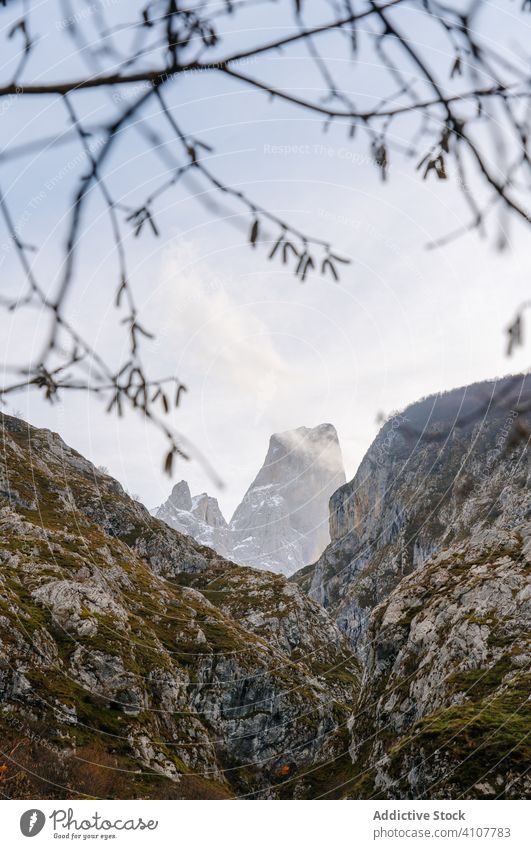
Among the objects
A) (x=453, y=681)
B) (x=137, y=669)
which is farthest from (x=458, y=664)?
(x=137, y=669)

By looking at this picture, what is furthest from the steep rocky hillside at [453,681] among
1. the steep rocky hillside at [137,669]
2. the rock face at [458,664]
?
the steep rocky hillside at [137,669]

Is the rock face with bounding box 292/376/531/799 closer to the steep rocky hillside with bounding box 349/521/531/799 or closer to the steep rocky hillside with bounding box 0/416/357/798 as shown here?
the steep rocky hillside with bounding box 349/521/531/799

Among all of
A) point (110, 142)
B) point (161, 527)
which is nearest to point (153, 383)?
point (110, 142)

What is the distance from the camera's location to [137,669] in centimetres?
3120

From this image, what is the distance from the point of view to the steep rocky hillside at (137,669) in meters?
21.7

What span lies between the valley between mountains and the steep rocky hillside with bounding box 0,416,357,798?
5.7 inches

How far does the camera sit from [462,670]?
21.7 meters

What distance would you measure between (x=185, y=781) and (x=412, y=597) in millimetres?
14949

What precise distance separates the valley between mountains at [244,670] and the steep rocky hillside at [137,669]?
14 centimetres

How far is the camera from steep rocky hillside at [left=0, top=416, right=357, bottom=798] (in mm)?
21703

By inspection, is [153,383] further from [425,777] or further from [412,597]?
[412,597]

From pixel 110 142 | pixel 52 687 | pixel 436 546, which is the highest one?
pixel 436 546

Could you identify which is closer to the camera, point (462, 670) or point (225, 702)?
point (462, 670)

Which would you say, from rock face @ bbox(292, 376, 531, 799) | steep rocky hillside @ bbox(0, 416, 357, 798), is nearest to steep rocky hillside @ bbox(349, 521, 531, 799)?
rock face @ bbox(292, 376, 531, 799)
